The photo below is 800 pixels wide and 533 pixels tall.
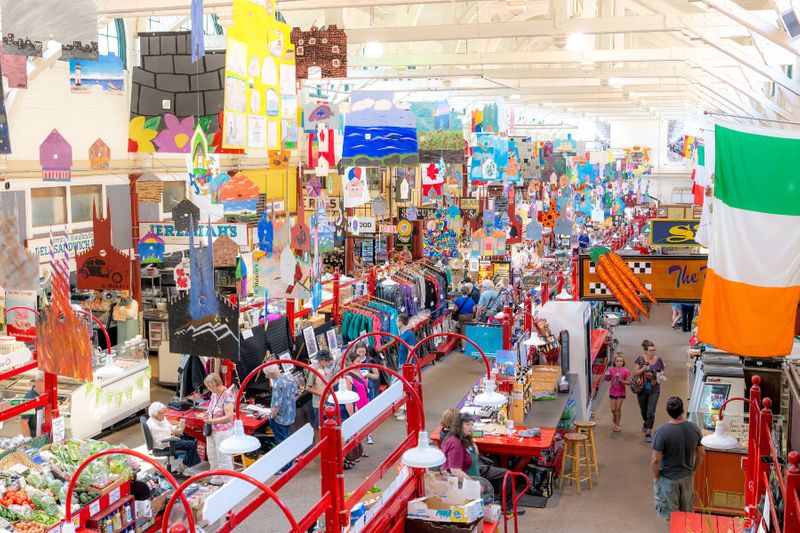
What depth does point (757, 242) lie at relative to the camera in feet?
17.7

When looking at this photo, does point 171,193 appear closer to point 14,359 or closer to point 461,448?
point 14,359

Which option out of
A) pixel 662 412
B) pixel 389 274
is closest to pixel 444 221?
pixel 389 274

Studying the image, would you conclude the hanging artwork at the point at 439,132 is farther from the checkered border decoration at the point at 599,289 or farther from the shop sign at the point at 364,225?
the checkered border decoration at the point at 599,289

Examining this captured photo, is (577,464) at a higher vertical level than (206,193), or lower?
lower

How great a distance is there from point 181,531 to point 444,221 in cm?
1605

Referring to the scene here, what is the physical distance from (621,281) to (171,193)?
1163 cm

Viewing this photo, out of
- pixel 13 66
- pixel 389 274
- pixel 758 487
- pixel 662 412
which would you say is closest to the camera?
pixel 758 487

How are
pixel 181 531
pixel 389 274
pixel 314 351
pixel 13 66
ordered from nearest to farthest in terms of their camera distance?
pixel 181 531 → pixel 13 66 → pixel 314 351 → pixel 389 274

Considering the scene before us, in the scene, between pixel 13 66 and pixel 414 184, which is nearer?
pixel 13 66

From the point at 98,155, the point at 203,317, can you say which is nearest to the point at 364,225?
the point at 98,155

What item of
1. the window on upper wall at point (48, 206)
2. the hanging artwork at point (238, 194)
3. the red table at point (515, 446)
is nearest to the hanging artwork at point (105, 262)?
the hanging artwork at point (238, 194)

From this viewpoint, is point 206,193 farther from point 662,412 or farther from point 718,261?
point 662,412

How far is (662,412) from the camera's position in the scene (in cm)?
1302

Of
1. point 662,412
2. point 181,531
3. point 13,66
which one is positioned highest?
point 13,66
